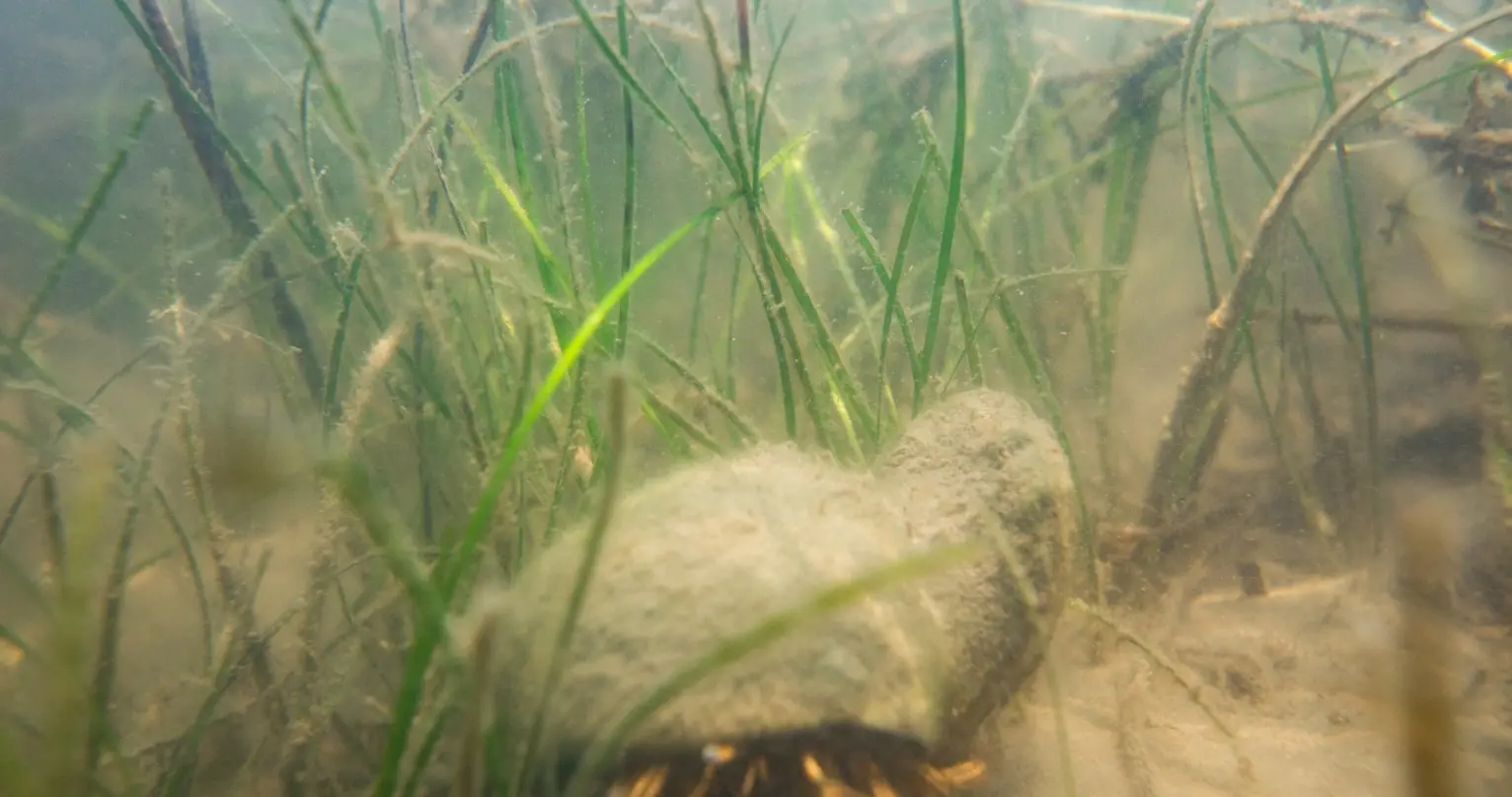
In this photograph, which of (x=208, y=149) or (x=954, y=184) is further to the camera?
(x=208, y=149)

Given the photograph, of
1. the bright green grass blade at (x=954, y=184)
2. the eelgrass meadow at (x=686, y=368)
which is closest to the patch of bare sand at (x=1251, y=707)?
the eelgrass meadow at (x=686, y=368)

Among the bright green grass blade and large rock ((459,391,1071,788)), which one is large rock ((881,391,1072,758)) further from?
the bright green grass blade

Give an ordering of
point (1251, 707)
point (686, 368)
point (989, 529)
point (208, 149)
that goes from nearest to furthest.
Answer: point (989, 529) < point (1251, 707) < point (686, 368) < point (208, 149)

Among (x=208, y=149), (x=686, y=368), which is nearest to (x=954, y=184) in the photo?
(x=686, y=368)

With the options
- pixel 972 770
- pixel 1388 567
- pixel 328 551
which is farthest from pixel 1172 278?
pixel 328 551

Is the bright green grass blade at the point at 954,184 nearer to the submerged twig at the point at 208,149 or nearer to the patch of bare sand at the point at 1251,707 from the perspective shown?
the patch of bare sand at the point at 1251,707

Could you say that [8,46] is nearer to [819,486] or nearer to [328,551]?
[328,551]

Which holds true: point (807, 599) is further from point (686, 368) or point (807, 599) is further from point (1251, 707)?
point (1251, 707)

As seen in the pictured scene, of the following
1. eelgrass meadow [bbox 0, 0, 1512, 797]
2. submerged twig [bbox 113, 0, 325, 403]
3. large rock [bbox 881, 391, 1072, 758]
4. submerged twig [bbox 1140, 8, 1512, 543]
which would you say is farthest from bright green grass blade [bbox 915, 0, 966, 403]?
submerged twig [bbox 113, 0, 325, 403]
